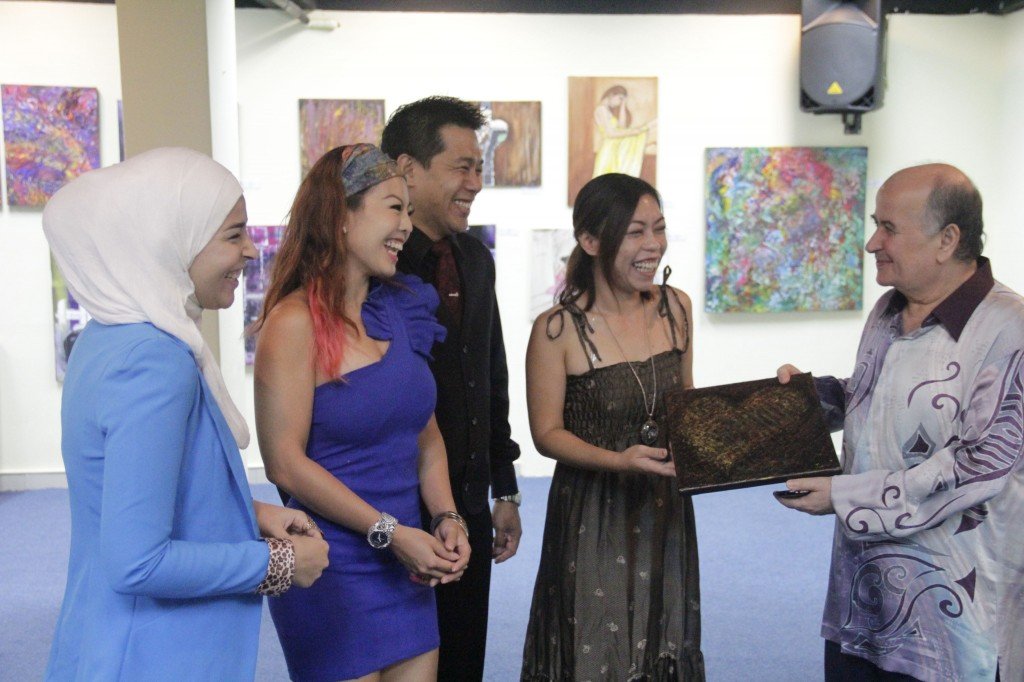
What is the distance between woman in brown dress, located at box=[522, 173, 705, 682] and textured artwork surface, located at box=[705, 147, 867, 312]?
454cm

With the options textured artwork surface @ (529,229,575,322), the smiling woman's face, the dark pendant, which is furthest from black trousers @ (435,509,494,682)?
textured artwork surface @ (529,229,575,322)

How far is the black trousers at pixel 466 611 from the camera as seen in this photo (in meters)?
2.52

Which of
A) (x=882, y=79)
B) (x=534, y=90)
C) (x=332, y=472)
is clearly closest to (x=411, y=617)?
(x=332, y=472)

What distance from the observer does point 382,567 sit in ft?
6.72

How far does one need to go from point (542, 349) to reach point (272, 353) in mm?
791

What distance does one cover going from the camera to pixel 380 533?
6.46 feet

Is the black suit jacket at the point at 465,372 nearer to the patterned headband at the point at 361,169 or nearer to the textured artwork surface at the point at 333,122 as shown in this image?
the patterned headband at the point at 361,169

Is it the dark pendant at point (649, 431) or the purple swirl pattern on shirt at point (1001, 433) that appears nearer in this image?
the purple swirl pattern on shirt at point (1001, 433)

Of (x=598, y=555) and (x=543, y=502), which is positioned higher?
(x=598, y=555)

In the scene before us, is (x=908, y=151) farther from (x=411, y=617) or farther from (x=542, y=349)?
(x=411, y=617)

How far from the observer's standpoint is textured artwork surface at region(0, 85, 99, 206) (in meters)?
6.59

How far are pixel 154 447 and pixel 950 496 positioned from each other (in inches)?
63.3

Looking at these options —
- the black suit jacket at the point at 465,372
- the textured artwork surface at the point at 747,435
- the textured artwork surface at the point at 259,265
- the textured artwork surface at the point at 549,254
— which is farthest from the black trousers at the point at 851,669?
the textured artwork surface at the point at 259,265

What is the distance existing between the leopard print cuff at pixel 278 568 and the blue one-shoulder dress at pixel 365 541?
339 millimetres
